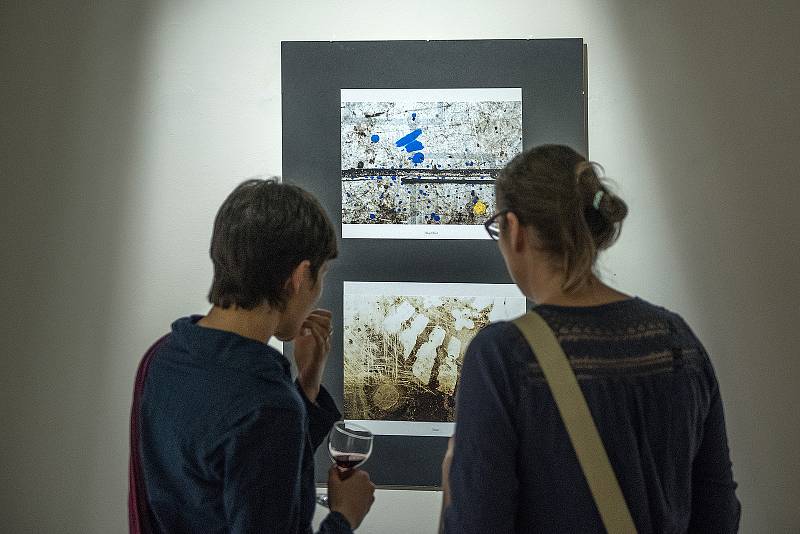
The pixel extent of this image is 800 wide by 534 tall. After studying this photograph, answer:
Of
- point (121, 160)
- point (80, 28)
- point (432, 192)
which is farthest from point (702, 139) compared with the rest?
point (80, 28)

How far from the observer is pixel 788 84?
2066mm

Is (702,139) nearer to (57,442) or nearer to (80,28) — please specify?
(80,28)

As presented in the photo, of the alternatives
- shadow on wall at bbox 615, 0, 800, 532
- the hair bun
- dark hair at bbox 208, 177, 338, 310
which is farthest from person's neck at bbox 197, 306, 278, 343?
shadow on wall at bbox 615, 0, 800, 532

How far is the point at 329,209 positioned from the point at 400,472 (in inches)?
29.6

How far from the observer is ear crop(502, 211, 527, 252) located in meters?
1.21

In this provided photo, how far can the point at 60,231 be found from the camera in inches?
89.0

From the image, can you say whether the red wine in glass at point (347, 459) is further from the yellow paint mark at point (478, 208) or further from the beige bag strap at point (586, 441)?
the yellow paint mark at point (478, 208)

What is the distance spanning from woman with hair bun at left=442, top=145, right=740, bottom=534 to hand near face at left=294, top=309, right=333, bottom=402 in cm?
40


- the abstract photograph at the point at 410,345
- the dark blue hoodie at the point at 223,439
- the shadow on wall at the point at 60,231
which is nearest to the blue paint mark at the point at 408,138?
the abstract photograph at the point at 410,345

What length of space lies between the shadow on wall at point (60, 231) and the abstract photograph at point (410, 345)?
29.2 inches

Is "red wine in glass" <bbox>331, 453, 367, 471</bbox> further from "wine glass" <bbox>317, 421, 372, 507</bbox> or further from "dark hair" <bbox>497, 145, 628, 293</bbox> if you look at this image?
"dark hair" <bbox>497, 145, 628, 293</bbox>

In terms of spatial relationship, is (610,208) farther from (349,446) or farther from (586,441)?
(349,446)

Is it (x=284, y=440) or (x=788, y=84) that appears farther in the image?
(x=788, y=84)

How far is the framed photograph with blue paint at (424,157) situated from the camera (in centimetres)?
209
